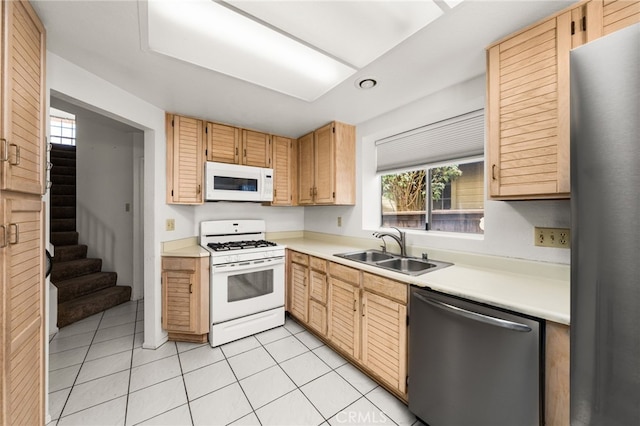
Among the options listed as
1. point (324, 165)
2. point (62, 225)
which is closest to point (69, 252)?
point (62, 225)

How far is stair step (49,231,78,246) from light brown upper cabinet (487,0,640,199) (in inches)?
200

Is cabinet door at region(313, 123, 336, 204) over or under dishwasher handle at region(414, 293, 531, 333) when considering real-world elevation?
over

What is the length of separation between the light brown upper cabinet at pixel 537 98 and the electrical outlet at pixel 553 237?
323 millimetres

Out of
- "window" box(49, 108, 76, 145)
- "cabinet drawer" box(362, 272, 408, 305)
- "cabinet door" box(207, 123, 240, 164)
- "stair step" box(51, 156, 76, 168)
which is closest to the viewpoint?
"cabinet drawer" box(362, 272, 408, 305)

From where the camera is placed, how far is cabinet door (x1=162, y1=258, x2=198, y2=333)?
230 cm

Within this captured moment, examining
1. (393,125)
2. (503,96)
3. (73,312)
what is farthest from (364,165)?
(73,312)

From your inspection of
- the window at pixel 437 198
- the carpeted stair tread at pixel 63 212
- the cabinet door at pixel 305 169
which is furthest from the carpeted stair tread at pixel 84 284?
the window at pixel 437 198

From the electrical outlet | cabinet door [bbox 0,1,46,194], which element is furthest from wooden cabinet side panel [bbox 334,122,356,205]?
cabinet door [bbox 0,1,46,194]

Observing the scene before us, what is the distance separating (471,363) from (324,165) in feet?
7.26

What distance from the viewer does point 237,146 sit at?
2.83 meters

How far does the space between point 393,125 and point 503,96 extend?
1092mm

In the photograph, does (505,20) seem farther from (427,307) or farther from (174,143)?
(174,143)

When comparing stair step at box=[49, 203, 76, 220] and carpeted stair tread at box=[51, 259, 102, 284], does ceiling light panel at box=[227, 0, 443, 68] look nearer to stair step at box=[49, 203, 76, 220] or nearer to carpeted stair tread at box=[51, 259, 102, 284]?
carpeted stair tread at box=[51, 259, 102, 284]

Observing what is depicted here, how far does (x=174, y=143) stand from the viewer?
8.04 ft
